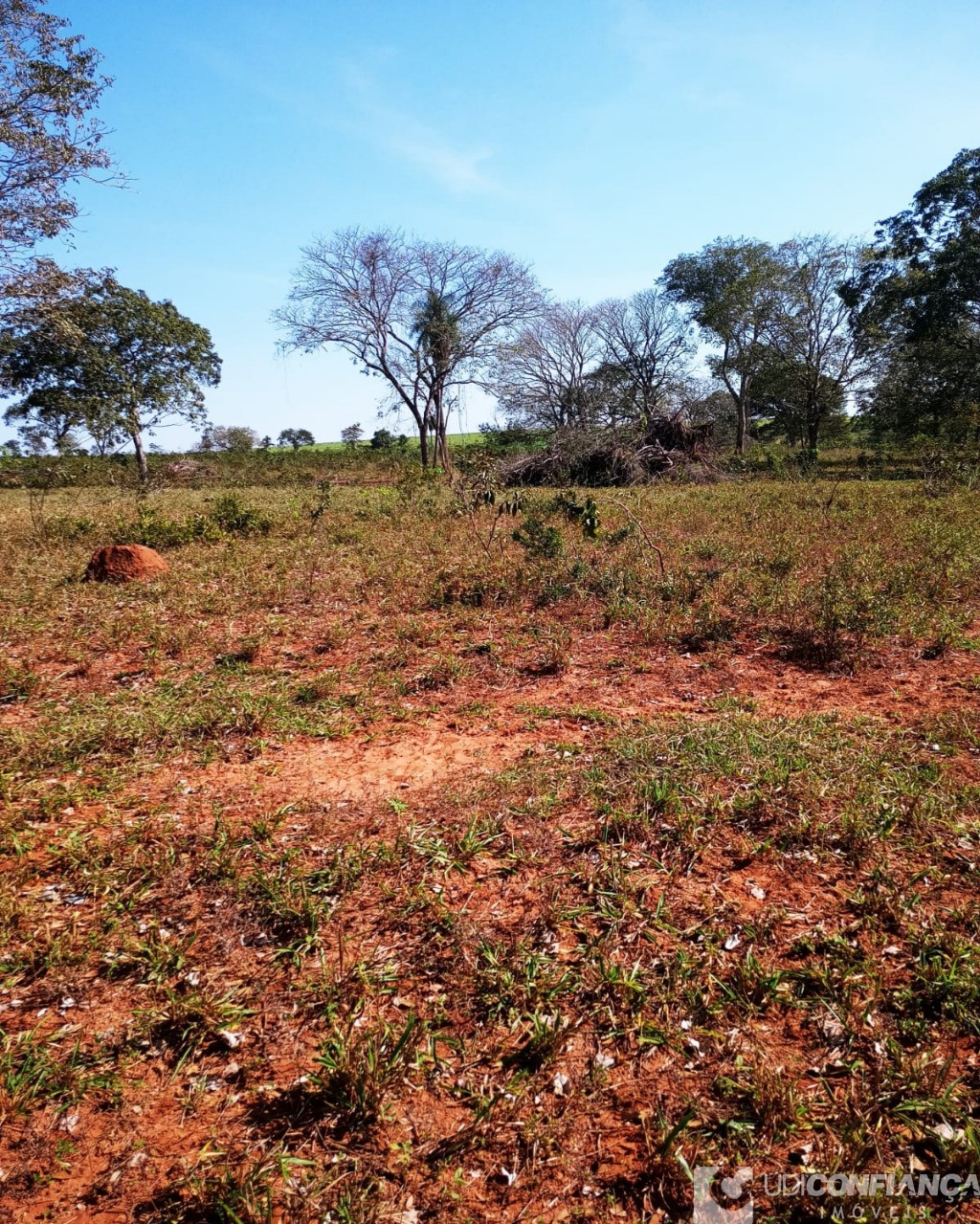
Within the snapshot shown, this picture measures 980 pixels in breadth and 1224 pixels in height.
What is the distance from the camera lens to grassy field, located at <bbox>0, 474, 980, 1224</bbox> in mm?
1820

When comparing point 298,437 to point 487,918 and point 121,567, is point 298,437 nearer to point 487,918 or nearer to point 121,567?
point 121,567

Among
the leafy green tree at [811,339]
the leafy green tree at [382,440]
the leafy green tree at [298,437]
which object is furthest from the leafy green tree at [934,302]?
the leafy green tree at [298,437]

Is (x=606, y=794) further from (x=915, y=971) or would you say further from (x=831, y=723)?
(x=831, y=723)

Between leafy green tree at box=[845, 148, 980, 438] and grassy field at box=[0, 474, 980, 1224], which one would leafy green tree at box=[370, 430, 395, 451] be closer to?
leafy green tree at box=[845, 148, 980, 438]

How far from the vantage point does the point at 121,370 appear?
2627cm

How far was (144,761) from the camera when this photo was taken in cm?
402

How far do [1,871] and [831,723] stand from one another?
4869 mm

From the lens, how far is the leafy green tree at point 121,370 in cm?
2431

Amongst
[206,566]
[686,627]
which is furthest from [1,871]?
[206,566]

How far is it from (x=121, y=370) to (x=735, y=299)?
93.5 feet

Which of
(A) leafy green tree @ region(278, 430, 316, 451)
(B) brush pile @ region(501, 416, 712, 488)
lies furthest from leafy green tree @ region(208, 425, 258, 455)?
(B) brush pile @ region(501, 416, 712, 488)

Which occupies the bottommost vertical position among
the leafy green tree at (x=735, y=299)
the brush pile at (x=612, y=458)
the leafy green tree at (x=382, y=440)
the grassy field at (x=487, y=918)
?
the grassy field at (x=487, y=918)

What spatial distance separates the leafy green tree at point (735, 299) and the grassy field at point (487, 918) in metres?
29.6

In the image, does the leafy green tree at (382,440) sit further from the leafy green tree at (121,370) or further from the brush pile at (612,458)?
the brush pile at (612,458)
